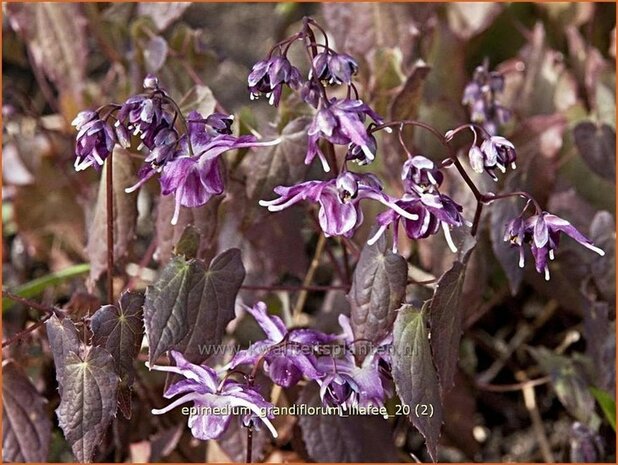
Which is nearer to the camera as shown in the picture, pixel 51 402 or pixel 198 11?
pixel 51 402

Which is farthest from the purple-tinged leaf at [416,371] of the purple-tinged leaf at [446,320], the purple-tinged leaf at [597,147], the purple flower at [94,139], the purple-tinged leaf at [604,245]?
the purple-tinged leaf at [597,147]

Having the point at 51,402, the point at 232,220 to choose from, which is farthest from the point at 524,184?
the point at 51,402

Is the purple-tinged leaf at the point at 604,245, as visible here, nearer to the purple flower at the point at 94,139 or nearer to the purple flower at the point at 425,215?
the purple flower at the point at 425,215

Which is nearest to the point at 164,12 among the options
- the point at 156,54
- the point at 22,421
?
the point at 156,54

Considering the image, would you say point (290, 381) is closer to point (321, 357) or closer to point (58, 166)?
point (321, 357)

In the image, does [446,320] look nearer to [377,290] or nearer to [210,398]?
[377,290]

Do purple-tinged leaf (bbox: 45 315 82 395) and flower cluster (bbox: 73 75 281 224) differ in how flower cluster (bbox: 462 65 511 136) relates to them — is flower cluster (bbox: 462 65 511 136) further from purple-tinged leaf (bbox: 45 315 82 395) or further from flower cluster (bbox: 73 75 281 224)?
purple-tinged leaf (bbox: 45 315 82 395)
